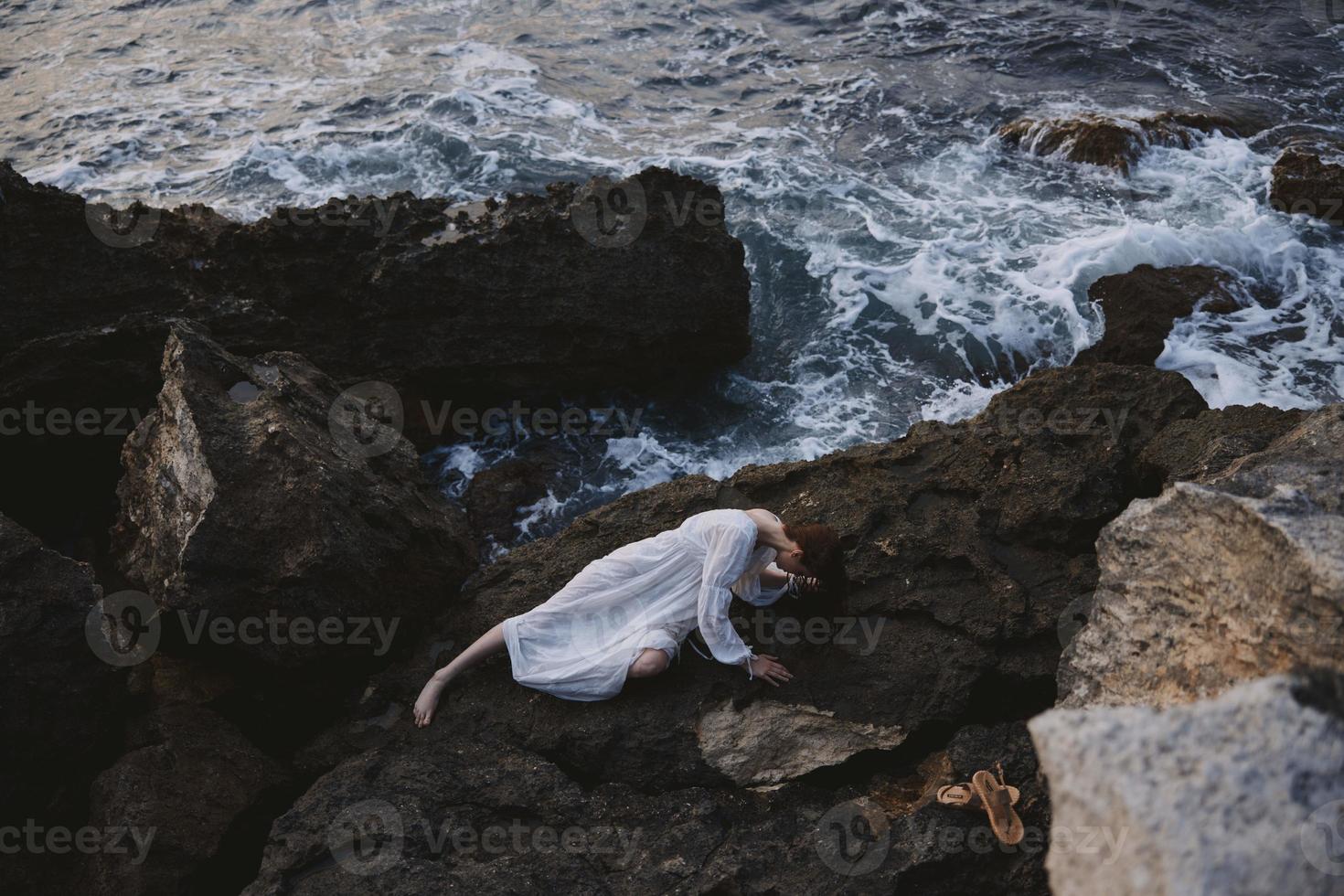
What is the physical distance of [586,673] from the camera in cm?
498

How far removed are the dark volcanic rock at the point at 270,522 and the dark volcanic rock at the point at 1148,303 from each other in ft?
20.6

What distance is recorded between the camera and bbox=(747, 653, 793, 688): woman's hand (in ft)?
16.0

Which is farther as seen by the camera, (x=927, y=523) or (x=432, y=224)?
(x=432, y=224)

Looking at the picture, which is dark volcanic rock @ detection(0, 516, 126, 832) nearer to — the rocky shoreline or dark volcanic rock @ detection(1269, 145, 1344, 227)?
the rocky shoreline

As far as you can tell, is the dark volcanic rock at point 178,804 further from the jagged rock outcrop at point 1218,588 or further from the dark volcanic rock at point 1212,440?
the dark volcanic rock at point 1212,440

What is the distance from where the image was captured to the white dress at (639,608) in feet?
16.3

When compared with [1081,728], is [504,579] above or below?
below

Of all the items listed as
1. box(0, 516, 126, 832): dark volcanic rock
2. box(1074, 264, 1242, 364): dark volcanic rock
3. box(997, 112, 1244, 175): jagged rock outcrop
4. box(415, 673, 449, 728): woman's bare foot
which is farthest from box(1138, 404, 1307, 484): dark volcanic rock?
box(997, 112, 1244, 175): jagged rock outcrop

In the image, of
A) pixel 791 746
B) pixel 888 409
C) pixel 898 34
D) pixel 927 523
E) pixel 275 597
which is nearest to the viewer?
pixel 791 746

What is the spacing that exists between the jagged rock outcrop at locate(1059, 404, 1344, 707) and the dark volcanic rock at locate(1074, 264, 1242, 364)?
15.6 feet

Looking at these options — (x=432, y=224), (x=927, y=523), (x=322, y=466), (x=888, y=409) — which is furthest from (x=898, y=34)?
(x=322, y=466)

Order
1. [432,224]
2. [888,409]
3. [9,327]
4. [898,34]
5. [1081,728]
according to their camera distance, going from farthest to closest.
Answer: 1. [898,34]
2. [888,409]
3. [432,224]
4. [9,327]
5. [1081,728]

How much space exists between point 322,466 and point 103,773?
1.76m

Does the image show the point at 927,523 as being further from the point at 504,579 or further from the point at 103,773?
the point at 103,773
